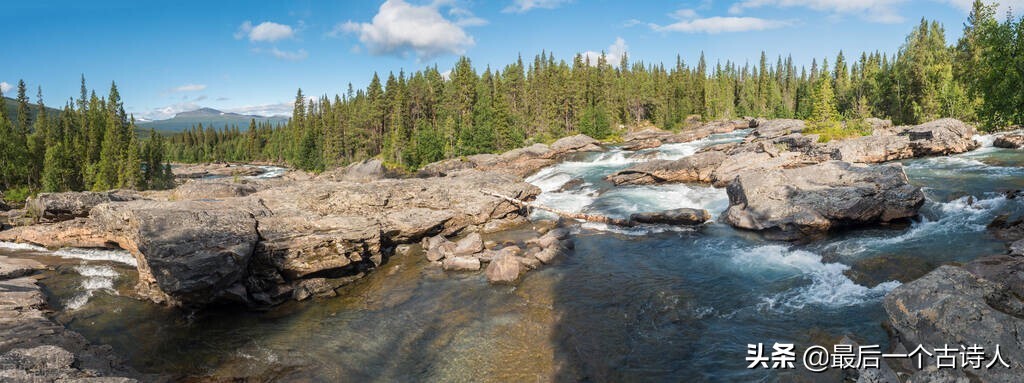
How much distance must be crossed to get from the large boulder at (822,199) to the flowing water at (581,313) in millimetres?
820

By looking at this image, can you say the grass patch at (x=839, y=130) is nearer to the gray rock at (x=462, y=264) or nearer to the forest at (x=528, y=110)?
the forest at (x=528, y=110)

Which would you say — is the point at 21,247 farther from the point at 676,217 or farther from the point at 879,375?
→ the point at 879,375

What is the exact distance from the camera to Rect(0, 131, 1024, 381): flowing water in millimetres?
12305

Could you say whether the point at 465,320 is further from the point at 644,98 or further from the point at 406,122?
the point at 644,98

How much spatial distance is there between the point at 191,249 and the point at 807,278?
72.5 ft

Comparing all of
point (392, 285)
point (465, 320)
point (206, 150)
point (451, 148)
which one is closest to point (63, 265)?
point (392, 285)

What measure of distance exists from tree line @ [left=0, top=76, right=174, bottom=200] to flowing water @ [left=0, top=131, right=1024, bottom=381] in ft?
187

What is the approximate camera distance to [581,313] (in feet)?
49.3

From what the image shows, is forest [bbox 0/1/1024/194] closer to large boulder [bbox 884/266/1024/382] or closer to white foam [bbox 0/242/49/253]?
large boulder [bbox 884/266/1024/382]

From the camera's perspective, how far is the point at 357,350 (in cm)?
1362

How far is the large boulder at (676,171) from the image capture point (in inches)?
1468

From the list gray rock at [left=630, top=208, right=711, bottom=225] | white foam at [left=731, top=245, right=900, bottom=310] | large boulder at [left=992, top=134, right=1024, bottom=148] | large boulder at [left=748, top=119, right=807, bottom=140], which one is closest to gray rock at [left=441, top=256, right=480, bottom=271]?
gray rock at [left=630, top=208, right=711, bottom=225]

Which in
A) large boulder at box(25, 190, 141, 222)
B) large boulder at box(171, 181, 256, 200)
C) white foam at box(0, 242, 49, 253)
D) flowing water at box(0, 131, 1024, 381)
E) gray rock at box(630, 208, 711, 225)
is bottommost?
flowing water at box(0, 131, 1024, 381)

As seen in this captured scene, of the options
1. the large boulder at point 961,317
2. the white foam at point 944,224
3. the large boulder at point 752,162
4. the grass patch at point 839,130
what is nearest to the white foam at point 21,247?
the large boulder at point 961,317
